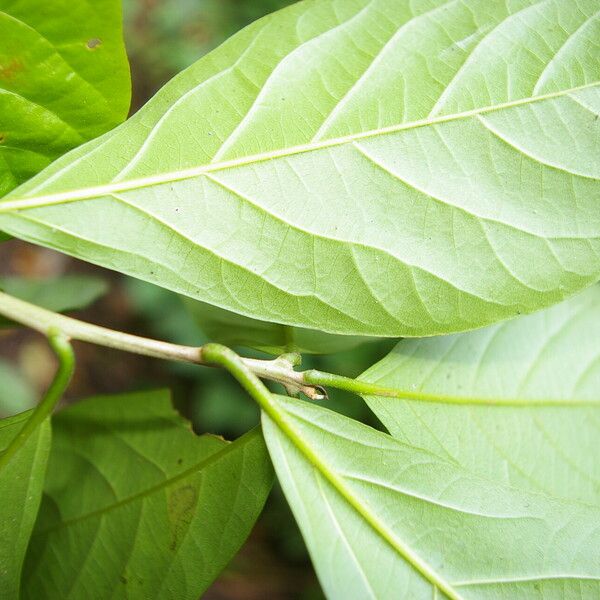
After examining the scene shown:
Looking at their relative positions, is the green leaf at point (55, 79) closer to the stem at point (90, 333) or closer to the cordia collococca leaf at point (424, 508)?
the stem at point (90, 333)

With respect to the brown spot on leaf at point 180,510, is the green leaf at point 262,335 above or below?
above

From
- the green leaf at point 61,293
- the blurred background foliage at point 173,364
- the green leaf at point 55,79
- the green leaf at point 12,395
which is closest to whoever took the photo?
the green leaf at point 55,79

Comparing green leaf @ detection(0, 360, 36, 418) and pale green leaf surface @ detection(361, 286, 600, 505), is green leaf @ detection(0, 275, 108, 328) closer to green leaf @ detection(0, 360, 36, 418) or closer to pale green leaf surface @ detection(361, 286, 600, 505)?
pale green leaf surface @ detection(361, 286, 600, 505)

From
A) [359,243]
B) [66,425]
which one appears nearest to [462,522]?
[359,243]

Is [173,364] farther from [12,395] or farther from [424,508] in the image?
[424,508]

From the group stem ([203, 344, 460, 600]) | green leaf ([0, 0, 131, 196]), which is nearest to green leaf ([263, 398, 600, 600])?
stem ([203, 344, 460, 600])

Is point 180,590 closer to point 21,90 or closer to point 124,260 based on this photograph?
point 124,260

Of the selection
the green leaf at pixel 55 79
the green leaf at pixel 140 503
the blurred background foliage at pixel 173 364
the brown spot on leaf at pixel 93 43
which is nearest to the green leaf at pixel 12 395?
the blurred background foliage at pixel 173 364

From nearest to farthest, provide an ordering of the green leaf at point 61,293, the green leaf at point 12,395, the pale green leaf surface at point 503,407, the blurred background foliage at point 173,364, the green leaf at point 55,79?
1. the green leaf at point 55,79
2. the pale green leaf surface at point 503,407
3. the green leaf at point 61,293
4. the green leaf at point 12,395
5. the blurred background foliage at point 173,364

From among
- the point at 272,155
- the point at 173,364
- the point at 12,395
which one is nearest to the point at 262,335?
the point at 272,155
